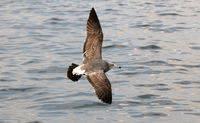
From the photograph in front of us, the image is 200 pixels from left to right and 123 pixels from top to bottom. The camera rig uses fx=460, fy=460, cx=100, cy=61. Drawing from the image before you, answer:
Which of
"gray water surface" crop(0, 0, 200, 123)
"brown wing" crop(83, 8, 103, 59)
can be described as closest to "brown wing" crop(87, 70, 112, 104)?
"brown wing" crop(83, 8, 103, 59)

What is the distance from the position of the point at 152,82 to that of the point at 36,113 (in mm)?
3332

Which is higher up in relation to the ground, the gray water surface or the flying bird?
the flying bird

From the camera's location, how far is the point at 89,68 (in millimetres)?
8648

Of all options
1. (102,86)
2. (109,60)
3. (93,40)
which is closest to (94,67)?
(102,86)

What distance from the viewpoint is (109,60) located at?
534 inches

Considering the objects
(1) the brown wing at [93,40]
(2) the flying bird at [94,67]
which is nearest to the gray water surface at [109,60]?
(2) the flying bird at [94,67]

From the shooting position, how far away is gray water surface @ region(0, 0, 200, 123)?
962cm

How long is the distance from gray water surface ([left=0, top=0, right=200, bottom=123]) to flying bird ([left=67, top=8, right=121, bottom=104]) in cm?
111

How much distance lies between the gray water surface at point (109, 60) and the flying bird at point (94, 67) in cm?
111

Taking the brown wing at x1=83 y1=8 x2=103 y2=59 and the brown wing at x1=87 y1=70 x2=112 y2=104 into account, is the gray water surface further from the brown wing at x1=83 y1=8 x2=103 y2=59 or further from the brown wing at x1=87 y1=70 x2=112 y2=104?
the brown wing at x1=83 y1=8 x2=103 y2=59

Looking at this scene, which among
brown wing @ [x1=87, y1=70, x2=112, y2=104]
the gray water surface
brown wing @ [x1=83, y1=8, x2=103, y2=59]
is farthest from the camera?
the gray water surface

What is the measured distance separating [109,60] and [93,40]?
4.17 m

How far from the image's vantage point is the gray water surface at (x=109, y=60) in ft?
31.6

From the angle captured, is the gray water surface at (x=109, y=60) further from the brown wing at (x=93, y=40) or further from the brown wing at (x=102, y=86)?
the brown wing at (x=93, y=40)
